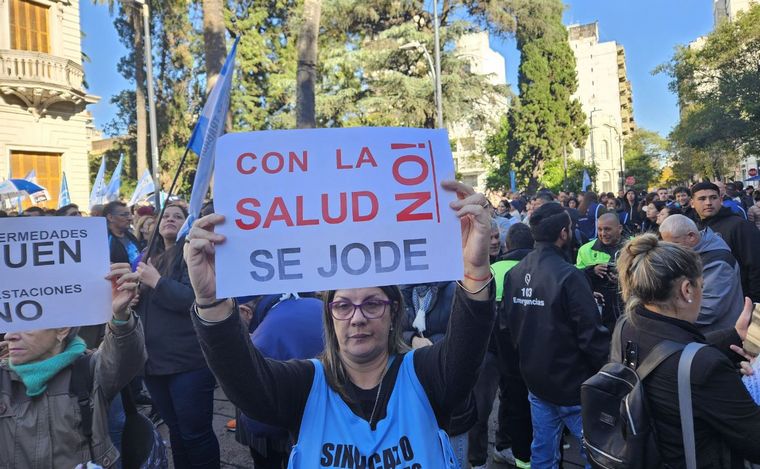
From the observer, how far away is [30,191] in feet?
38.1

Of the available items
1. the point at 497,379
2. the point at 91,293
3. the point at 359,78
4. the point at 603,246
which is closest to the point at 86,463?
the point at 91,293

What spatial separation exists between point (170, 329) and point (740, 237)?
4.67 m

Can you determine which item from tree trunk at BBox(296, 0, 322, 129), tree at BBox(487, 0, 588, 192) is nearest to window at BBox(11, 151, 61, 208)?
tree trunk at BBox(296, 0, 322, 129)

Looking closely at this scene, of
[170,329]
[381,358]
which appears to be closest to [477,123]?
[170,329]

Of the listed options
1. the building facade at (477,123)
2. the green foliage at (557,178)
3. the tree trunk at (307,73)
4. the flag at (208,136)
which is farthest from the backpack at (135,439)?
the green foliage at (557,178)

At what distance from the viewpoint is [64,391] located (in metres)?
2.46

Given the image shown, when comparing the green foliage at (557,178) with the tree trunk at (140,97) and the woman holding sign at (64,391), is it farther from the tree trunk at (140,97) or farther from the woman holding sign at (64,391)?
the woman holding sign at (64,391)

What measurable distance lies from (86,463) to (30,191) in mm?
10879

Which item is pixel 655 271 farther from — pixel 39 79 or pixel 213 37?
pixel 39 79

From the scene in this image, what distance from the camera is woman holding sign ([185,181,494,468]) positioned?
1853 mm

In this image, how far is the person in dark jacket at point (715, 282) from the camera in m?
3.86

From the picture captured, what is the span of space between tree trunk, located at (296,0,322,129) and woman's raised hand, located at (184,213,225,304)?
9.06 metres

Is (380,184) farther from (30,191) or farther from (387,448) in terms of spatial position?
(30,191)

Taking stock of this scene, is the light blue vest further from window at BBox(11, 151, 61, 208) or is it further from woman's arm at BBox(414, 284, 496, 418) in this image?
window at BBox(11, 151, 61, 208)
